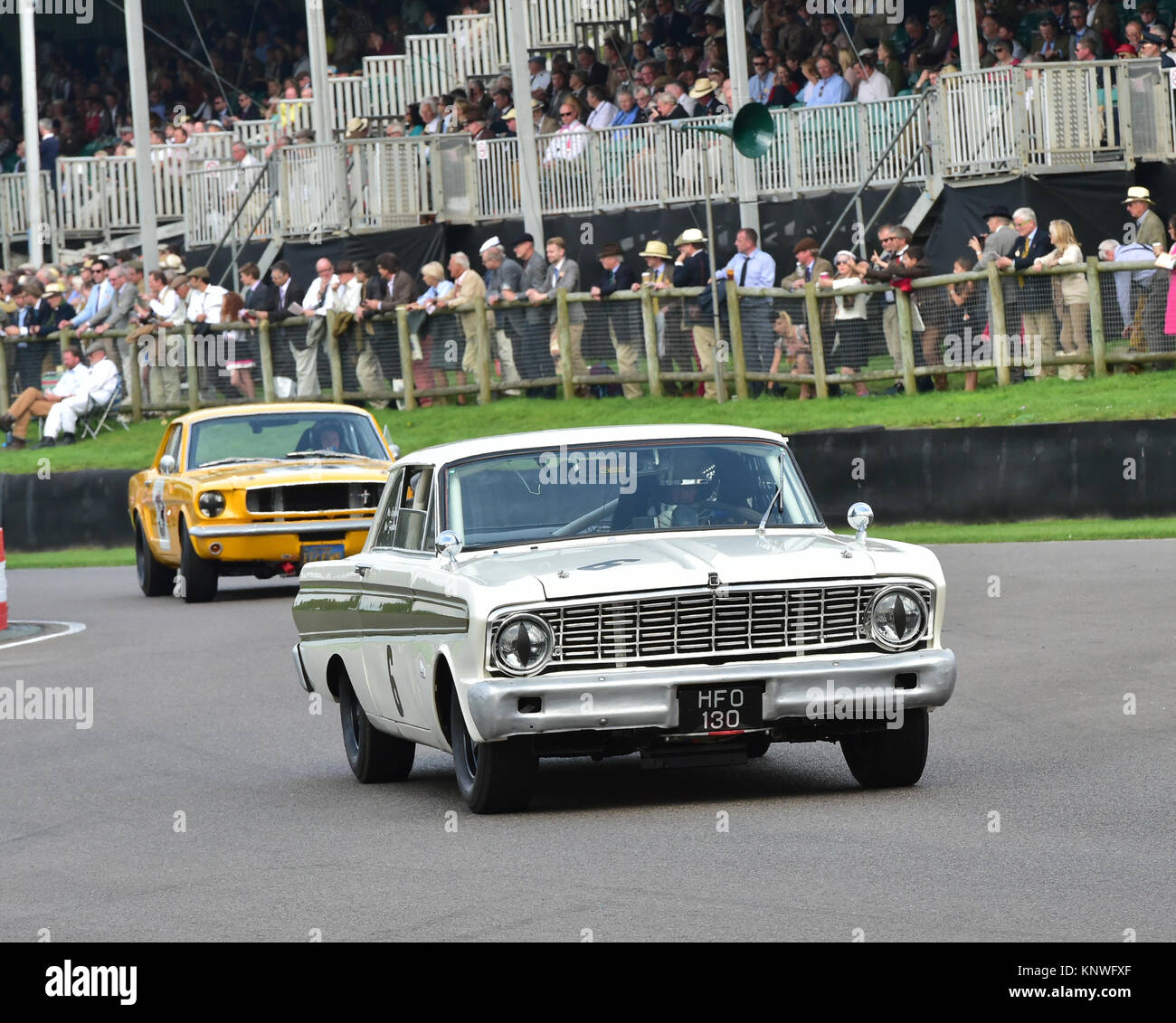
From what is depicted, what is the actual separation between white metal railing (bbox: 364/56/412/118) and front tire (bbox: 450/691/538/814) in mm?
30519

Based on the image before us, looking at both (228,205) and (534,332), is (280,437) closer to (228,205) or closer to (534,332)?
(534,332)

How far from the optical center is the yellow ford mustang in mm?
19641

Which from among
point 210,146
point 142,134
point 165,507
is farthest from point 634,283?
point 210,146

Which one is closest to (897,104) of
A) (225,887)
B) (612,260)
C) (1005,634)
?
(612,260)

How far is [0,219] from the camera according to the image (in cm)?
4338

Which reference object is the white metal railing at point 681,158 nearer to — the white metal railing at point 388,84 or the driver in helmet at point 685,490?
the white metal railing at point 388,84

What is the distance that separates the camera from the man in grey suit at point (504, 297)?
93.9ft

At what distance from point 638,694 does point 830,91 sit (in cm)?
2266

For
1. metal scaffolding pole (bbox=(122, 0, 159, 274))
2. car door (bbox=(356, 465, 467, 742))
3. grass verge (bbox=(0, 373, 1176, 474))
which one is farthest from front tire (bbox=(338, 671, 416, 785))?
metal scaffolding pole (bbox=(122, 0, 159, 274))

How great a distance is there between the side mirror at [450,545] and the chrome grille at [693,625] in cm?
72

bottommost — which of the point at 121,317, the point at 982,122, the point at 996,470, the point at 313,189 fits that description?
the point at 996,470

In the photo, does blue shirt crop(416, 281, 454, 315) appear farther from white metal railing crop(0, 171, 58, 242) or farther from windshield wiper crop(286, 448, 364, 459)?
white metal railing crop(0, 171, 58, 242)

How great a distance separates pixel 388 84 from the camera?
1522 inches

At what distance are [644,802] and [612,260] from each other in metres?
19.4
